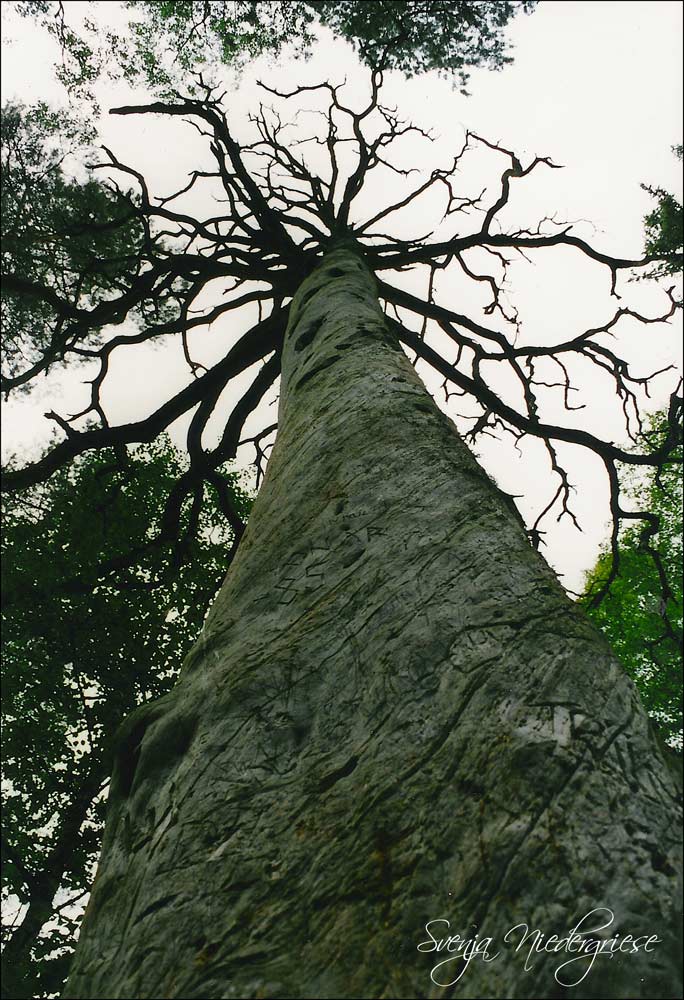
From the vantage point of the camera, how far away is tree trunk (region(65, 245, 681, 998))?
0.88m

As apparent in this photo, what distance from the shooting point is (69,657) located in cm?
381

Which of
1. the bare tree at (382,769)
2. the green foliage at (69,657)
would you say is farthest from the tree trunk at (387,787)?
the green foliage at (69,657)

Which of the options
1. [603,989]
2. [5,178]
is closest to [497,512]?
[603,989]

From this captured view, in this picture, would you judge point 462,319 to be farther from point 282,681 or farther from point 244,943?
point 244,943

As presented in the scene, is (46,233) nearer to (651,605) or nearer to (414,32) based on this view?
(414,32)

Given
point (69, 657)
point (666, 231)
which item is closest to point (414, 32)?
point (666, 231)

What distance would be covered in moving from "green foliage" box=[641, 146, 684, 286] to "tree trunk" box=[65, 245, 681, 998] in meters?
4.93

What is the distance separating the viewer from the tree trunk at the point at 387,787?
88 centimetres
